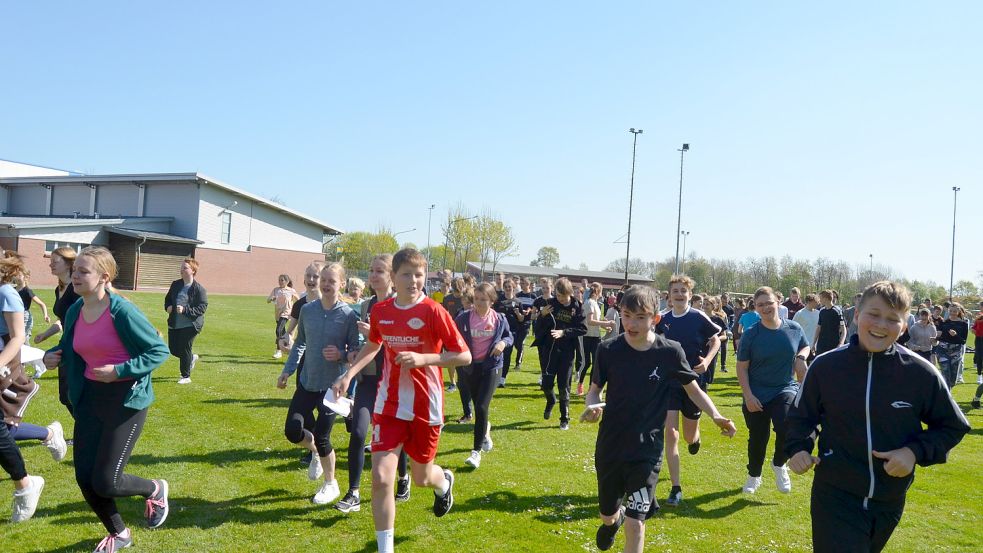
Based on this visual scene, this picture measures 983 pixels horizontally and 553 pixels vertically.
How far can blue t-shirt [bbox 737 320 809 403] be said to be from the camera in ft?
21.3

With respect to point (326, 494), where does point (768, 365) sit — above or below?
above

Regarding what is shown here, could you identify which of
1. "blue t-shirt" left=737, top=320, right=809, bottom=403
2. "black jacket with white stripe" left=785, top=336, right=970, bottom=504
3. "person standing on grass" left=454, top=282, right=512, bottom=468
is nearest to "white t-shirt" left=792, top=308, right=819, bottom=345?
"blue t-shirt" left=737, top=320, right=809, bottom=403

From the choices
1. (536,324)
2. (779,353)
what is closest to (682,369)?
(779,353)

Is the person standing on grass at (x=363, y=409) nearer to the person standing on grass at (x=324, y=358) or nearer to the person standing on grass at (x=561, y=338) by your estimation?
the person standing on grass at (x=324, y=358)

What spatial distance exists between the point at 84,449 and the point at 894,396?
15.7 ft

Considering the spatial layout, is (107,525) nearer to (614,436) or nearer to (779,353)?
(614,436)

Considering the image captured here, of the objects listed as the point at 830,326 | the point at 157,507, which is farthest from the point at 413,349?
the point at 830,326

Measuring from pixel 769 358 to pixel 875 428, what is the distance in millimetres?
3320

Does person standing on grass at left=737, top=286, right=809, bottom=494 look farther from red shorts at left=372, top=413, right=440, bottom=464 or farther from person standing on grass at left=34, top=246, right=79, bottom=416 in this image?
person standing on grass at left=34, top=246, right=79, bottom=416

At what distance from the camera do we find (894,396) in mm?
3266

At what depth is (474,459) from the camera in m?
7.46

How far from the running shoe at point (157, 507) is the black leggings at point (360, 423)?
1.42 meters

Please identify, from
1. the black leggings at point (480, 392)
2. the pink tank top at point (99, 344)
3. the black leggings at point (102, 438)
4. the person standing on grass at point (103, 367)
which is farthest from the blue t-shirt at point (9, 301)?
the black leggings at point (480, 392)

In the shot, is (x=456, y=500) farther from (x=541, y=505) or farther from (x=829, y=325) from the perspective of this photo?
(x=829, y=325)
